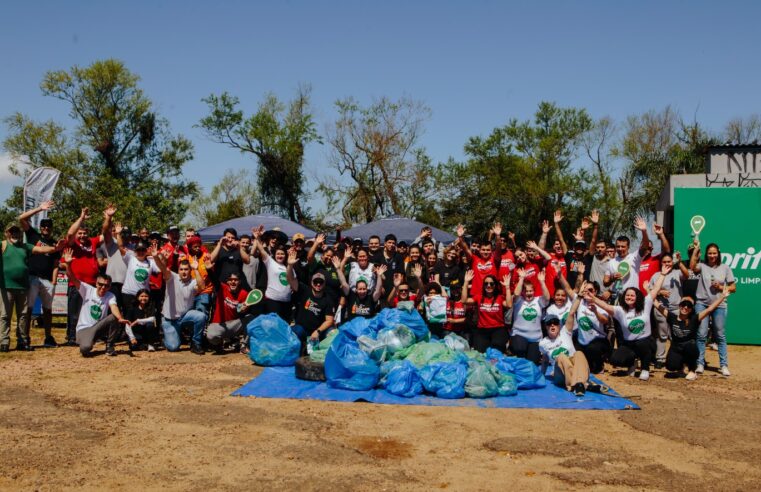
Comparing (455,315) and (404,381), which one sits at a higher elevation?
(455,315)

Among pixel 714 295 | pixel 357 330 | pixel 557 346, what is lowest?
pixel 557 346

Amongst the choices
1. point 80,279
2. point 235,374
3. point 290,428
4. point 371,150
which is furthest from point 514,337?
point 371,150

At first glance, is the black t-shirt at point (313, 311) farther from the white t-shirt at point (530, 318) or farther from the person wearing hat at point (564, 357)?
the person wearing hat at point (564, 357)

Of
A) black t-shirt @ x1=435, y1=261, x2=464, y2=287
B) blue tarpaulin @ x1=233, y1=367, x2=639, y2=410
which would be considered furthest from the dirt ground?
black t-shirt @ x1=435, y1=261, x2=464, y2=287

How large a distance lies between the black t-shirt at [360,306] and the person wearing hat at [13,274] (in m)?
4.25

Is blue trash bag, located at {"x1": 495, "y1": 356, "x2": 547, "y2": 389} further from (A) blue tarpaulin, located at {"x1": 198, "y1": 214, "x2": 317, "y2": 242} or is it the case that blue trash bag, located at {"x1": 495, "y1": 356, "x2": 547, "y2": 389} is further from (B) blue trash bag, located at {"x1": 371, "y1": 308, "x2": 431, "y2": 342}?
(A) blue tarpaulin, located at {"x1": 198, "y1": 214, "x2": 317, "y2": 242}

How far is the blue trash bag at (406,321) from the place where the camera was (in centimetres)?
908

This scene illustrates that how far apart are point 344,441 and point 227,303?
190 inches

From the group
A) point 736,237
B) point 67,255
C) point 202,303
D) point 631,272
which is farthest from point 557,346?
point 67,255

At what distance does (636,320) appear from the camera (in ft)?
29.3

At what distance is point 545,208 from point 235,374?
3148 centimetres

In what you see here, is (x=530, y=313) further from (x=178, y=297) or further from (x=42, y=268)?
(x=42, y=268)

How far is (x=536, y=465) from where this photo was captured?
17.5ft

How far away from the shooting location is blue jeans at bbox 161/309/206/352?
1020 cm
